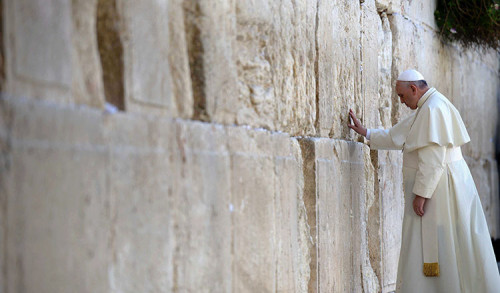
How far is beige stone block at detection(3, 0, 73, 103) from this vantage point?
246cm

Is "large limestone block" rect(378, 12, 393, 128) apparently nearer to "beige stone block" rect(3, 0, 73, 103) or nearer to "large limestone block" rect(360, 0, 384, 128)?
"large limestone block" rect(360, 0, 384, 128)

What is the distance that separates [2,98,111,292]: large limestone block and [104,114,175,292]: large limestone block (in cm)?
8

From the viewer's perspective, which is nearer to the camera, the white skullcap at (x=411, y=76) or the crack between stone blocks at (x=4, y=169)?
the crack between stone blocks at (x=4, y=169)

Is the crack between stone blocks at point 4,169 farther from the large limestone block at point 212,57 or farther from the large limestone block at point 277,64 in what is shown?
the large limestone block at point 277,64

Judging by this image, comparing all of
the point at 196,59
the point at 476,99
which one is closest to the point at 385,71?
the point at 196,59

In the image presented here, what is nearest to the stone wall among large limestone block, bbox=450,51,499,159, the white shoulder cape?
the white shoulder cape

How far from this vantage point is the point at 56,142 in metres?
2.61

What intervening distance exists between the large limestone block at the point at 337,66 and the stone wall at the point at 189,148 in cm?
2

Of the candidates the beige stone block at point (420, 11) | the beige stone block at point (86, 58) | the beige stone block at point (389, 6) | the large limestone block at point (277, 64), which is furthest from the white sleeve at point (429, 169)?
the beige stone block at point (86, 58)

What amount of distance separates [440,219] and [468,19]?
359 cm

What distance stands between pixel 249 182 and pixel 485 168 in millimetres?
7259

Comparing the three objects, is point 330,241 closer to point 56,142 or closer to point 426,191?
point 426,191

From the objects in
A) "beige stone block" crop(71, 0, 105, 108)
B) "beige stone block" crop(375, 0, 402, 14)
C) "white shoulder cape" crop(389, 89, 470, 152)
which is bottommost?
"white shoulder cape" crop(389, 89, 470, 152)

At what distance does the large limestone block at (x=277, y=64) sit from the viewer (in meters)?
4.05
